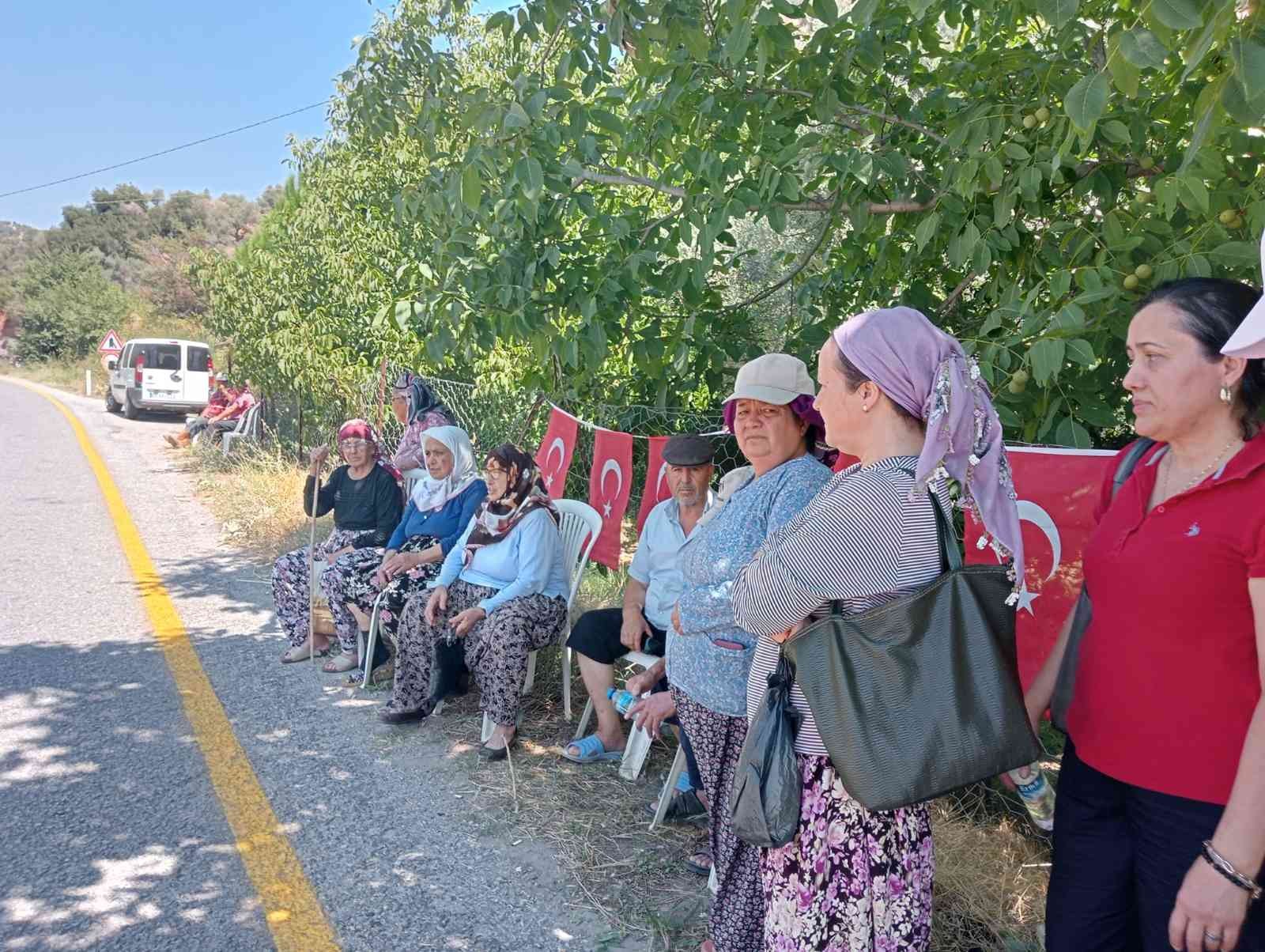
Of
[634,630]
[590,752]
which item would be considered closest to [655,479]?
[634,630]

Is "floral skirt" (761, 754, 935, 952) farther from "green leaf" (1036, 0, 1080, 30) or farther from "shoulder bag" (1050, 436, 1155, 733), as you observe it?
"green leaf" (1036, 0, 1080, 30)

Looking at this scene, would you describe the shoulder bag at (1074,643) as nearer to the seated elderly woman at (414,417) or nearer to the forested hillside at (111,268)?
the seated elderly woman at (414,417)

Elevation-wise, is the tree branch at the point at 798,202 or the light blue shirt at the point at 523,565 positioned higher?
the tree branch at the point at 798,202

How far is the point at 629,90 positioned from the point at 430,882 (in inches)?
135

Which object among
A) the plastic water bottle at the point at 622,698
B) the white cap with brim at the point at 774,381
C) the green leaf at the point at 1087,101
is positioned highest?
the green leaf at the point at 1087,101

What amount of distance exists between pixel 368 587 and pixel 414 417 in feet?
6.20

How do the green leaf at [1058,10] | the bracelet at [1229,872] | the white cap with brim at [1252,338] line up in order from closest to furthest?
the white cap with brim at [1252,338] → the bracelet at [1229,872] → the green leaf at [1058,10]

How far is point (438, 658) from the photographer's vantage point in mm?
4840

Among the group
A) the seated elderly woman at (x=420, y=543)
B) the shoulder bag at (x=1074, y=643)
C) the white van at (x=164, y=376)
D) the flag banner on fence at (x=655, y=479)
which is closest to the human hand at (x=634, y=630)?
the flag banner on fence at (x=655, y=479)

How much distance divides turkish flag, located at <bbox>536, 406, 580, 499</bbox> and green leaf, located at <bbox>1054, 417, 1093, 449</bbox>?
328 cm

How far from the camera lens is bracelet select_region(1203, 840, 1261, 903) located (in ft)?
5.20

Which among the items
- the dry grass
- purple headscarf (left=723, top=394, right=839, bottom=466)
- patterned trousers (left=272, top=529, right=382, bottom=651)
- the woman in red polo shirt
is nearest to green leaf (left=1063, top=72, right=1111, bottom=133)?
the woman in red polo shirt

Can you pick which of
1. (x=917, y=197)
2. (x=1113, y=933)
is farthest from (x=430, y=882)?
(x=917, y=197)

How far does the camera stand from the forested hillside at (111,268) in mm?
45656
